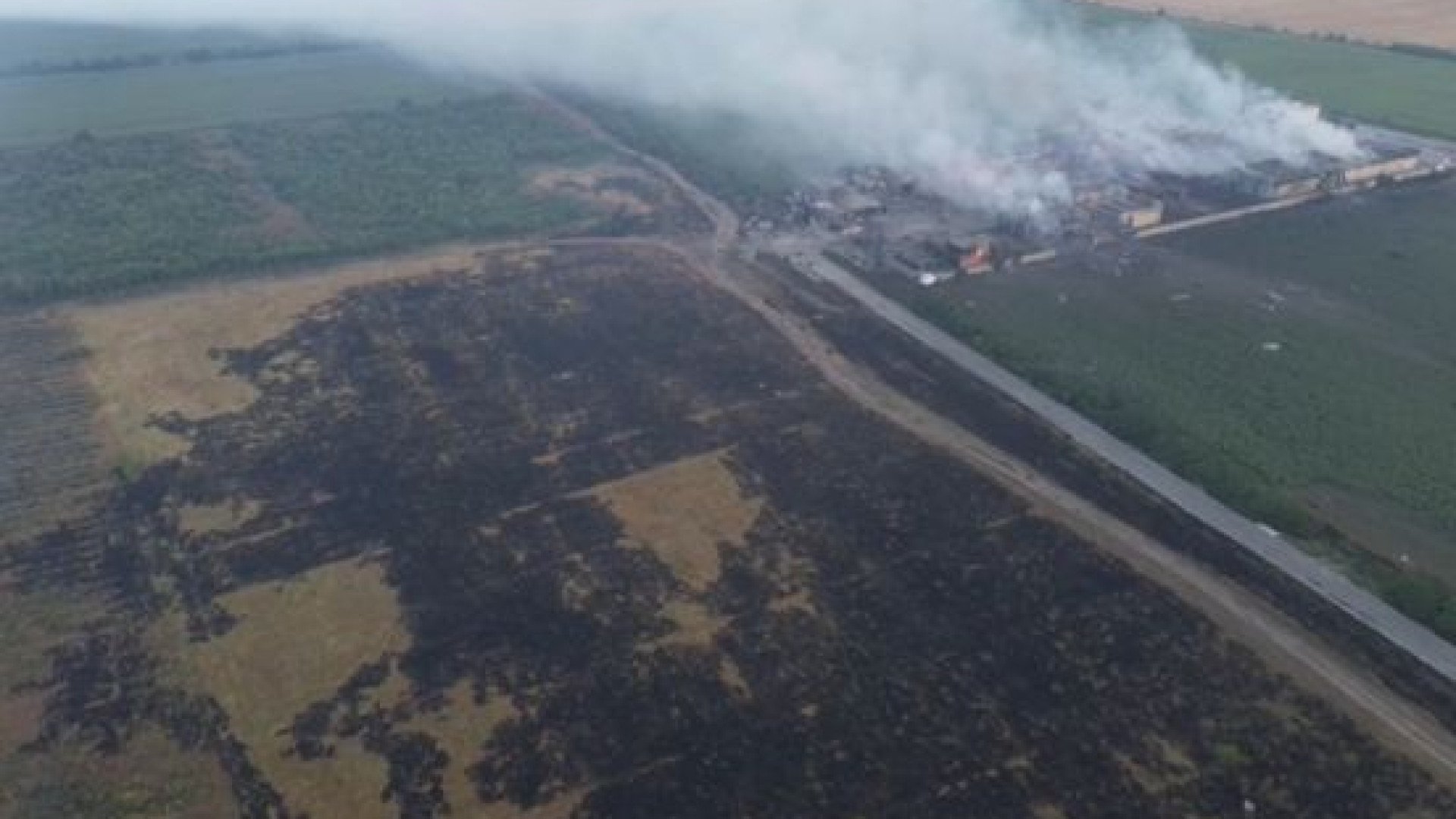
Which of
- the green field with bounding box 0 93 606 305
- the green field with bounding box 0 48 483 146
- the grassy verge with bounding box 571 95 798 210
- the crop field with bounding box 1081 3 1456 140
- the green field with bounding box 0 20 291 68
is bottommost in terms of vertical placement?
the green field with bounding box 0 20 291 68

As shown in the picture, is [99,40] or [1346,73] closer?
[1346,73]

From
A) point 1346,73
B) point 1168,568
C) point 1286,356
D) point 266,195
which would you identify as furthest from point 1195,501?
point 1346,73

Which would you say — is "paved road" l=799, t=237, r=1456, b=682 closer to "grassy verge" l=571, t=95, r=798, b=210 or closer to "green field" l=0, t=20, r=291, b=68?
"grassy verge" l=571, t=95, r=798, b=210

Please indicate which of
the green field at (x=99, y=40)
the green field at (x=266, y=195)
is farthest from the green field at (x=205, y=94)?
the green field at (x=99, y=40)

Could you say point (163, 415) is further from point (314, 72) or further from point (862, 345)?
point (314, 72)

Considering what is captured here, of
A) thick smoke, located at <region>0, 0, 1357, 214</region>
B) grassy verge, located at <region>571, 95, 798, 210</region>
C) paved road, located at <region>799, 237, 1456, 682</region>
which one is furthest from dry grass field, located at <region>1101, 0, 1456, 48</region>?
paved road, located at <region>799, 237, 1456, 682</region>

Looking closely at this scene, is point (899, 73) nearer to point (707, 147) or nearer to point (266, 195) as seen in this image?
point (707, 147)
